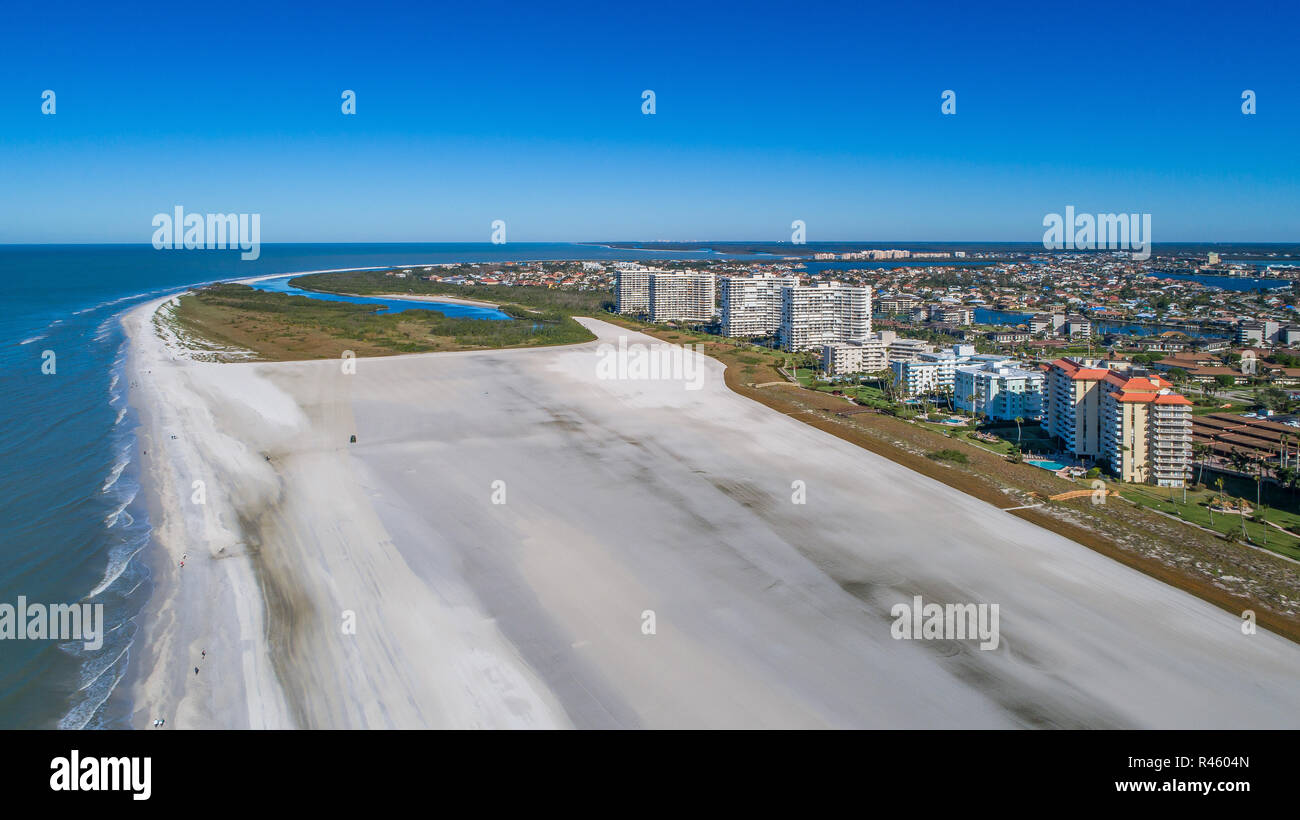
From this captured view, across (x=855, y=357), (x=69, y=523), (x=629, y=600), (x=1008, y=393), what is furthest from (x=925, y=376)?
(x=69, y=523)

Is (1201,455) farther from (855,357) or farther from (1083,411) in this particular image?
(855,357)

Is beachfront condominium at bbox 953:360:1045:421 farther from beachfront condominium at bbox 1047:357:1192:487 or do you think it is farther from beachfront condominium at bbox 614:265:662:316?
beachfront condominium at bbox 614:265:662:316

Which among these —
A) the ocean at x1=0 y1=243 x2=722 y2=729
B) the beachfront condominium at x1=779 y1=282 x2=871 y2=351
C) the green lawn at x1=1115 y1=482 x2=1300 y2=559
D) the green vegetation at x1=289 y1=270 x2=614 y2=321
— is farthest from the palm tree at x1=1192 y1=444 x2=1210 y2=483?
the green vegetation at x1=289 y1=270 x2=614 y2=321

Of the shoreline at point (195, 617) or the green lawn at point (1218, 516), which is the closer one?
the shoreline at point (195, 617)

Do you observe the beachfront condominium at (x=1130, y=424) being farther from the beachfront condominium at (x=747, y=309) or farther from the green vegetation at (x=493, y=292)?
the green vegetation at (x=493, y=292)

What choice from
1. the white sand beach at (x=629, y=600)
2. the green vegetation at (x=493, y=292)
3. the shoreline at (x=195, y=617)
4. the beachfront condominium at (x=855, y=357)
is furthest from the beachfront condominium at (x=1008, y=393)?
the green vegetation at (x=493, y=292)
